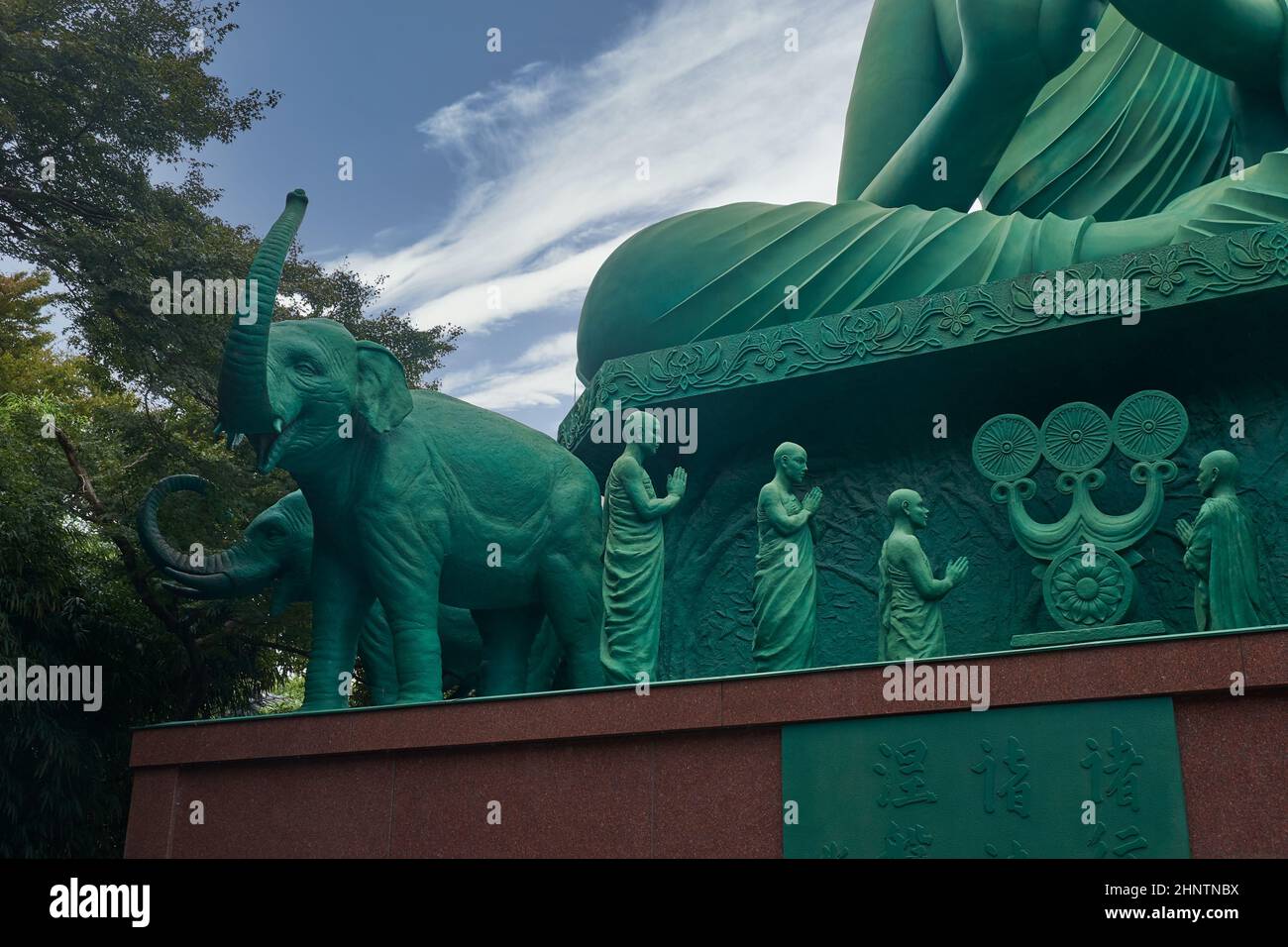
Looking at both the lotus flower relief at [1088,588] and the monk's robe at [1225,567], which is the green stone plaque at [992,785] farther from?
the lotus flower relief at [1088,588]

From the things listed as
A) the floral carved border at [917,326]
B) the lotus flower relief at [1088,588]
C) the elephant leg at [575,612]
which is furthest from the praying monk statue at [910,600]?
the elephant leg at [575,612]

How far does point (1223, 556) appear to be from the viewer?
6266mm

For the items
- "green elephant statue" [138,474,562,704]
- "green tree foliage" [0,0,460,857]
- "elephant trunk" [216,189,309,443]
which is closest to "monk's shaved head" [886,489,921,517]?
"green elephant statue" [138,474,562,704]

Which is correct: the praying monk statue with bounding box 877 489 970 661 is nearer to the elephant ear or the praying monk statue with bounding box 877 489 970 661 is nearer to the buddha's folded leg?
the buddha's folded leg

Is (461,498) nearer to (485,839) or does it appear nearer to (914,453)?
(485,839)

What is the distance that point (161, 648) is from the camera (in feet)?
39.7

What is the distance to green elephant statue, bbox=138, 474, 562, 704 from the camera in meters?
8.23

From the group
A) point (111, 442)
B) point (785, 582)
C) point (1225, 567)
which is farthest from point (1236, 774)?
point (111, 442)

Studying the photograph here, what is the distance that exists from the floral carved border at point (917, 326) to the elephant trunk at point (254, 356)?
8.89 feet

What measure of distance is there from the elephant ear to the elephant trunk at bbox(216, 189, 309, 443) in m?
0.61

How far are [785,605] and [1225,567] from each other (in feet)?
7.09

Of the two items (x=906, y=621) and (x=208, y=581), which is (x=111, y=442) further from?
(x=906, y=621)

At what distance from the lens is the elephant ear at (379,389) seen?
7523mm

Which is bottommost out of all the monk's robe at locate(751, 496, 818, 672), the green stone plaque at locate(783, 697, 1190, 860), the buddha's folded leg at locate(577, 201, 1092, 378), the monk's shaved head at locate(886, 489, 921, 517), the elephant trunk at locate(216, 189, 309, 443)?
the green stone plaque at locate(783, 697, 1190, 860)
